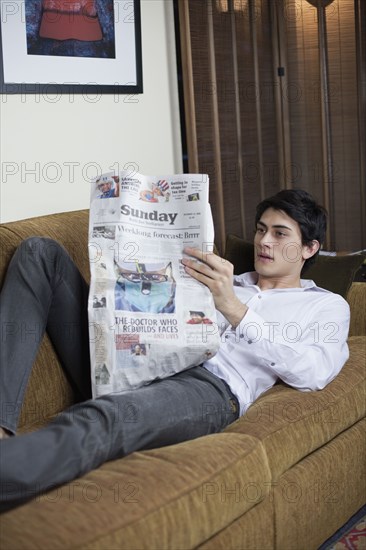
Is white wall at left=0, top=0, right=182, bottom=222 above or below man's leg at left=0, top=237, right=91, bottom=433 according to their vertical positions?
above

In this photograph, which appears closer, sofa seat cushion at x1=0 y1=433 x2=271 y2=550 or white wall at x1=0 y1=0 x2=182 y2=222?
sofa seat cushion at x1=0 y1=433 x2=271 y2=550

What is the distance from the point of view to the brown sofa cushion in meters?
2.73

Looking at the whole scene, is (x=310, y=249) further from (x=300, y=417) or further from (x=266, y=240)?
(x=300, y=417)

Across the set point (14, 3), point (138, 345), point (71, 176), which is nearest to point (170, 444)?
point (138, 345)

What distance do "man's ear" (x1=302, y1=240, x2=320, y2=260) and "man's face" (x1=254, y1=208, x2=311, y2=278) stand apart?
0.01 meters

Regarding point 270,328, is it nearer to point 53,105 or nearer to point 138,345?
point 138,345

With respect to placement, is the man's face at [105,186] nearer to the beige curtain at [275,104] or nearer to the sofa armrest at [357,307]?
the sofa armrest at [357,307]

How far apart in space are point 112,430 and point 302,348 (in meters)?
0.65

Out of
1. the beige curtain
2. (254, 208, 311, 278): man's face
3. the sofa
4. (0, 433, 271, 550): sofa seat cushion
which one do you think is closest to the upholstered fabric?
the sofa

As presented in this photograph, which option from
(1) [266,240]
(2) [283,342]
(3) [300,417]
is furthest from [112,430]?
(1) [266,240]

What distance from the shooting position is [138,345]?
2.06m

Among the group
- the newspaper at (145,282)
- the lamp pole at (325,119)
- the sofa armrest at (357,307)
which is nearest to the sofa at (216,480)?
the sofa armrest at (357,307)

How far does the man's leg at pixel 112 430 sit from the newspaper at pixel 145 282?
9cm

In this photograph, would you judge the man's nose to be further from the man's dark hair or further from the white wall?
the white wall
